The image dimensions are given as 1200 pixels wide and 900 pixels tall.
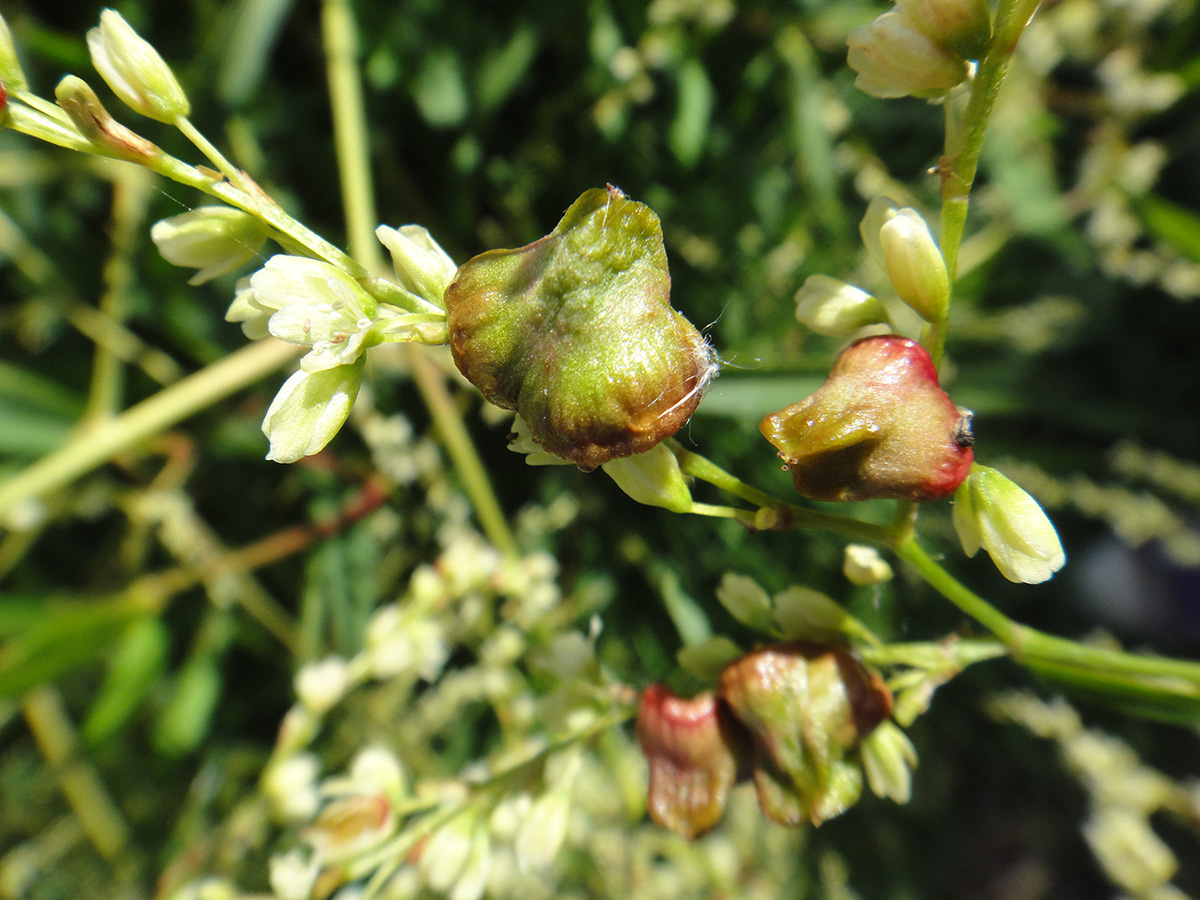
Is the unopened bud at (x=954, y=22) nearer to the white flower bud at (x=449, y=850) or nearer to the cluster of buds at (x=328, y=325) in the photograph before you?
the cluster of buds at (x=328, y=325)

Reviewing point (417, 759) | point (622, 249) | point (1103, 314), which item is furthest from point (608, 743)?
point (1103, 314)

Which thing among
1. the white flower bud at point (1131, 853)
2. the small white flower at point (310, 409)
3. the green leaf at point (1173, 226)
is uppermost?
the small white flower at point (310, 409)

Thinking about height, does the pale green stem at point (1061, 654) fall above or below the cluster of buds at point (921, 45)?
below

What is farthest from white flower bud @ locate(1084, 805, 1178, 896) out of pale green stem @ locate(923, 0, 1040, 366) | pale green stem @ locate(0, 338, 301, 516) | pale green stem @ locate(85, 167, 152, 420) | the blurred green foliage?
pale green stem @ locate(85, 167, 152, 420)

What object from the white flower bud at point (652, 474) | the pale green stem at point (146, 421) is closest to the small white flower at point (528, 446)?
the white flower bud at point (652, 474)

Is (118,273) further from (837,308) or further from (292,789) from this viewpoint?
(837,308)

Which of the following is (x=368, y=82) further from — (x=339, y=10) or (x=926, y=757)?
(x=926, y=757)
